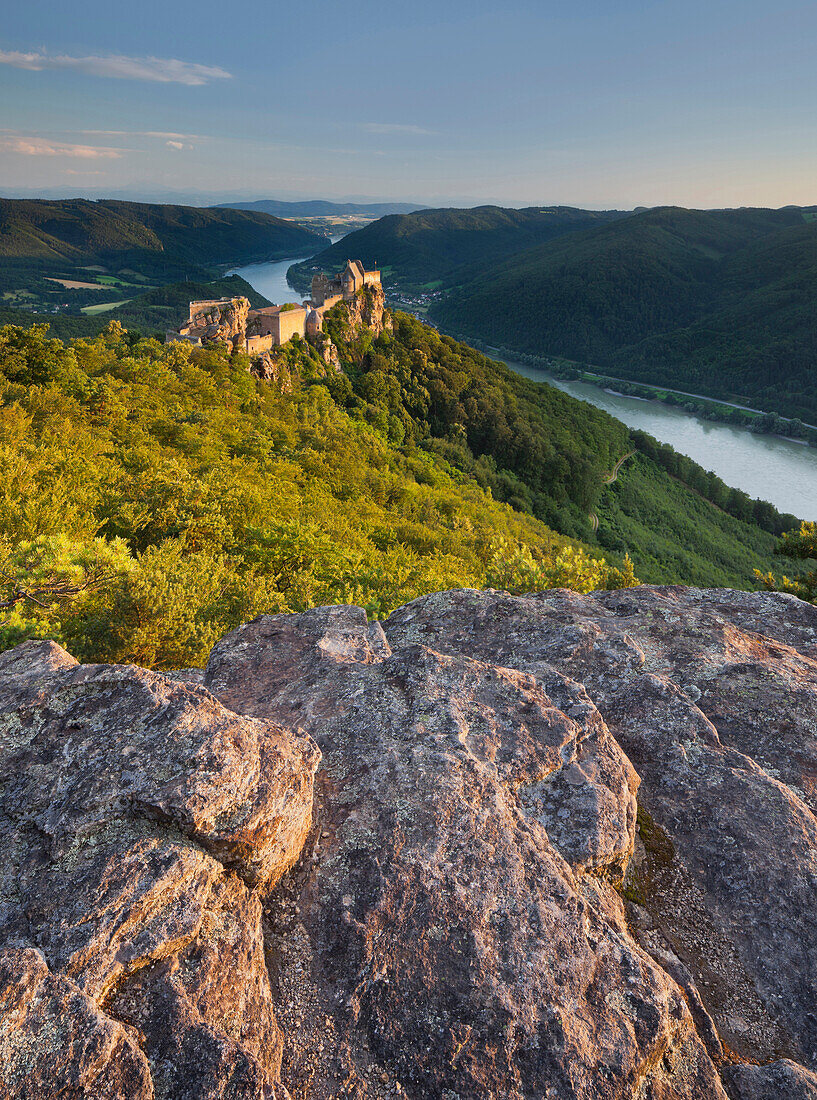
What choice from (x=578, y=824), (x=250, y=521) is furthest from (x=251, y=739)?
(x=250, y=521)

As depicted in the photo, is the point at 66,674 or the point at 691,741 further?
the point at 691,741

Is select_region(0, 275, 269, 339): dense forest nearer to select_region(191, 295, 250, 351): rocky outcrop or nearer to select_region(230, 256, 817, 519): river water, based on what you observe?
select_region(191, 295, 250, 351): rocky outcrop

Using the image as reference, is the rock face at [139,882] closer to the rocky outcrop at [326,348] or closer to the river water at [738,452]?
the rocky outcrop at [326,348]

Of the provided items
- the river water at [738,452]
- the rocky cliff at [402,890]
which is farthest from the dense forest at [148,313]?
the rocky cliff at [402,890]

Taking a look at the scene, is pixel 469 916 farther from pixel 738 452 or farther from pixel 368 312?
pixel 738 452

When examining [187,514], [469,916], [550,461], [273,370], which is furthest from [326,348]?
[469,916]

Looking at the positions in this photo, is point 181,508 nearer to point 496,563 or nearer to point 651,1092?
point 496,563
